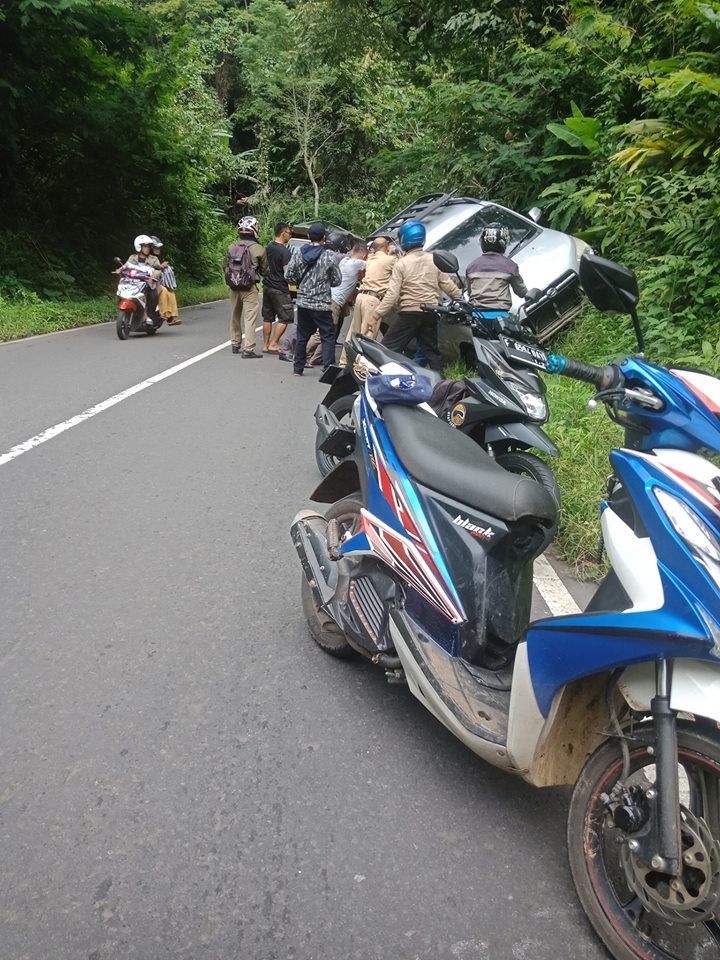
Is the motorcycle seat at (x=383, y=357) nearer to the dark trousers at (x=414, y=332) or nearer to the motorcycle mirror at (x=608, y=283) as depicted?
the motorcycle mirror at (x=608, y=283)

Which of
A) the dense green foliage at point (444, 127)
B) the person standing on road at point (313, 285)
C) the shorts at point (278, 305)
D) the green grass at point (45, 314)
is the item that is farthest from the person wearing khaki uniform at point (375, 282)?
the green grass at point (45, 314)

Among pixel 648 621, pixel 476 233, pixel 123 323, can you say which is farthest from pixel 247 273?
pixel 648 621

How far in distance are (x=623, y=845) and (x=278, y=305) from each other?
10917 mm

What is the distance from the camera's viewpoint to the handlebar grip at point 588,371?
8.04 ft

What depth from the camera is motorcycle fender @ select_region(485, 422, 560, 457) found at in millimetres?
4594

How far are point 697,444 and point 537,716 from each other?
86 centimetres

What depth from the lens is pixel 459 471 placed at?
9.50 ft

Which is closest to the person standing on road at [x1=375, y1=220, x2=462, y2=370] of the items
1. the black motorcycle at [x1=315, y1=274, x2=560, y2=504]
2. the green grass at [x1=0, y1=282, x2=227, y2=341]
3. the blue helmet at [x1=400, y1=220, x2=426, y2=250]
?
the blue helmet at [x1=400, y1=220, x2=426, y2=250]

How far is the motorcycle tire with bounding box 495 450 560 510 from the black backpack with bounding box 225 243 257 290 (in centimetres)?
760

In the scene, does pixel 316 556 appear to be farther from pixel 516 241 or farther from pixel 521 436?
pixel 516 241

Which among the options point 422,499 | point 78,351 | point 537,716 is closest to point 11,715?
point 422,499

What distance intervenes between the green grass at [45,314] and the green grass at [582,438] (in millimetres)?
7766

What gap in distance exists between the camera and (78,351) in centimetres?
1178

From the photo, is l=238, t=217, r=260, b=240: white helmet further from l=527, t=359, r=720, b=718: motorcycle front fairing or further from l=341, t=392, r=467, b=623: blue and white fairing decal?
l=527, t=359, r=720, b=718: motorcycle front fairing
